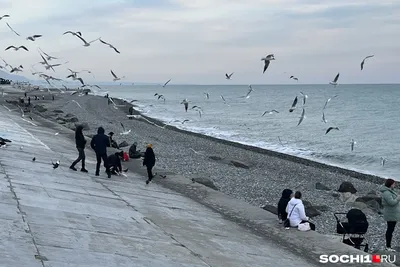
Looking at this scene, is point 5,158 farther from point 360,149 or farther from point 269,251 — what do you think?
point 360,149

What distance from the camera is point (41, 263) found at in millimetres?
7668

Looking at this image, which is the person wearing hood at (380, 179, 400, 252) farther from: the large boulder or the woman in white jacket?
the large boulder

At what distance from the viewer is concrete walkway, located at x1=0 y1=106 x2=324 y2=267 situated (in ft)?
28.1

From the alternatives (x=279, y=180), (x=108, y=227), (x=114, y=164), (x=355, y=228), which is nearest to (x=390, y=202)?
(x=355, y=228)

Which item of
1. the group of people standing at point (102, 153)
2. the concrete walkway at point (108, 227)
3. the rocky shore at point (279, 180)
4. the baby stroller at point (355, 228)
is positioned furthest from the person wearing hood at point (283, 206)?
the group of people standing at point (102, 153)

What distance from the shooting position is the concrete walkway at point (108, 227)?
8562 millimetres

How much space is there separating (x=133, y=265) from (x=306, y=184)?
58.3ft

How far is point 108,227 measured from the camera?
35.0ft

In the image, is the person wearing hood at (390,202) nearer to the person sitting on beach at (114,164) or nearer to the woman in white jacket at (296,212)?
the woman in white jacket at (296,212)

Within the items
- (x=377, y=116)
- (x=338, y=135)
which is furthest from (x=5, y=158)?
(x=377, y=116)

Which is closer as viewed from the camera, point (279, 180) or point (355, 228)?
point (355, 228)

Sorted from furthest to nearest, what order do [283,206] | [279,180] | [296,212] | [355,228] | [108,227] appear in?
[279,180] → [283,206] → [296,212] → [355,228] → [108,227]

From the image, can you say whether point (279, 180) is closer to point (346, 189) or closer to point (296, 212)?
point (346, 189)

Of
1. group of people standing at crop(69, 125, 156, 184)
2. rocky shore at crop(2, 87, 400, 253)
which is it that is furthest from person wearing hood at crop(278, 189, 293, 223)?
group of people standing at crop(69, 125, 156, 184)
